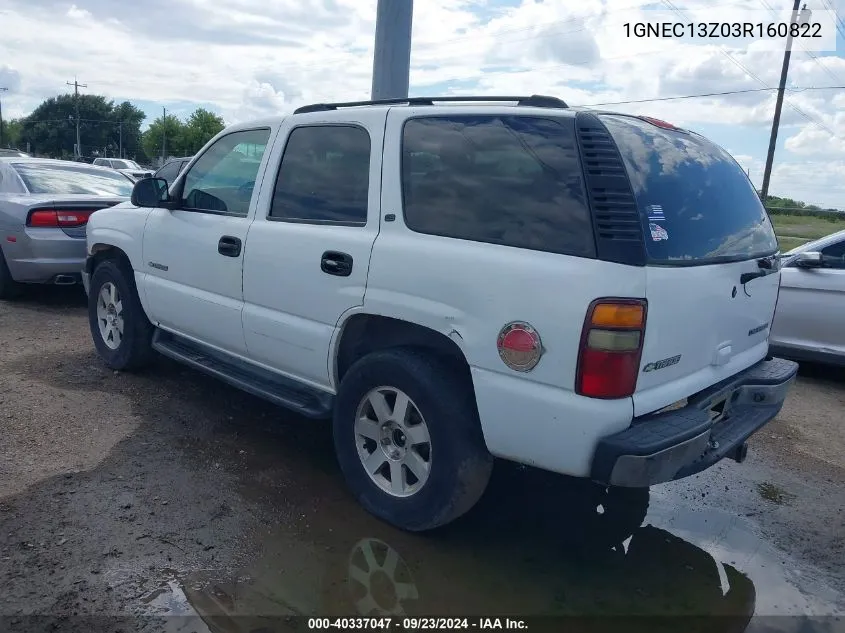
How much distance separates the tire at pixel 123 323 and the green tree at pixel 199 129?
82796 mm

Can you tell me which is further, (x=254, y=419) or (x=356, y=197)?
(x=254, y=419)

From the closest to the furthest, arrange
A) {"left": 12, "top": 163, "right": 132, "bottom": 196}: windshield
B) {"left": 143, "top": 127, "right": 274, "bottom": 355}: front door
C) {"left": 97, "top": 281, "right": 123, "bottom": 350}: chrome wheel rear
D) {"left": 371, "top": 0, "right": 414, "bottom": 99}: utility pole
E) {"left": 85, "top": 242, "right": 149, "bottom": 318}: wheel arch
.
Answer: {"left": 143, "top": 127, "right": 274, "bottom": 355}: front door < {"left": 85, "top": 242, "right": 149, "bottom": 318}: wheel arch < {"left": 97, "top": 281, "right": 123, "bottom": 350}: chrome wheel rear < {"left": 12, "top": 163, "right": 132, "bottom": 196}: windshield < {"left": 371, "top": 0, "right": 414, "bottom": 99}: utility pole

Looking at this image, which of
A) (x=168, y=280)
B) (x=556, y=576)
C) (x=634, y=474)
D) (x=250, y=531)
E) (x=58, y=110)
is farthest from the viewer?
(x=58, y=110)

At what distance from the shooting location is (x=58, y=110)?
315 feet

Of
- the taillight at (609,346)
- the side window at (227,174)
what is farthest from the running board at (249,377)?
the taillight at (609,346)

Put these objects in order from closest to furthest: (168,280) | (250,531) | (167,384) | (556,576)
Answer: (556,576), (250,531), (168,280), (167,384)

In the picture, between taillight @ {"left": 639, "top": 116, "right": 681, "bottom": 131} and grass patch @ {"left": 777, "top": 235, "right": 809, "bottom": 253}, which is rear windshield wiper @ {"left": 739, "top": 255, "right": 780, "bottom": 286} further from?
grass patch @ {"left": 777, "top": 235, "right": 809, "bottom": 253}

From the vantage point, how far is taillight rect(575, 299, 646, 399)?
9.11 feet

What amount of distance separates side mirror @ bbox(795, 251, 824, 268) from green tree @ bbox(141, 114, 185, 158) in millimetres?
86945

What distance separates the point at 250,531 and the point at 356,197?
5.68ft

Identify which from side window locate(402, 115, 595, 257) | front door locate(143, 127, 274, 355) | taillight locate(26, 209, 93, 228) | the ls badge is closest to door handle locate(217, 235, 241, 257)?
front door locate(143, 127, 274, 355)

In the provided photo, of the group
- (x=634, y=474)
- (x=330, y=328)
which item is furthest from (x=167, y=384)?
(x=634, y=474)

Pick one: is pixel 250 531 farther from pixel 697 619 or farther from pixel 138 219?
pixel 138 219

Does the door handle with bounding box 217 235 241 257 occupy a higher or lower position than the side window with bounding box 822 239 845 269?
lower
